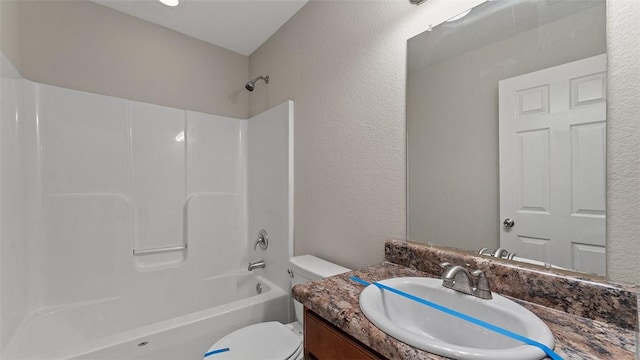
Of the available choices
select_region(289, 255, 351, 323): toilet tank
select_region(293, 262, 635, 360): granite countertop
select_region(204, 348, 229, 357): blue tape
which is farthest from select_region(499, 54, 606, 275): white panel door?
select_region(204, 348, 229, 357): blue tape

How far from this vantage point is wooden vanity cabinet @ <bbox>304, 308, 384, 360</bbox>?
656mm

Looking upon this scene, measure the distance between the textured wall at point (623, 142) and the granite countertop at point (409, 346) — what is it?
0.56 feet

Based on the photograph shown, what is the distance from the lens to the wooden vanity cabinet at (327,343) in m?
0.66

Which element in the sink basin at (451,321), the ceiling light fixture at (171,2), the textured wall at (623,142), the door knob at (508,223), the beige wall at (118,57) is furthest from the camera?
the ceiling light fixture at (171,2)

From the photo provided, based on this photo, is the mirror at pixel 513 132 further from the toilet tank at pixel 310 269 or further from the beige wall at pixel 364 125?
the toilet tank at pixel 310 269

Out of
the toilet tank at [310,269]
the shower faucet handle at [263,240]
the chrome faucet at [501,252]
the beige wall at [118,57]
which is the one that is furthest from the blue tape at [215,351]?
the beige wall at [118,57]

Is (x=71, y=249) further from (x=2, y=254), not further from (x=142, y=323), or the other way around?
(x=142, y=323)

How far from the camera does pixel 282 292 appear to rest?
1.74 m

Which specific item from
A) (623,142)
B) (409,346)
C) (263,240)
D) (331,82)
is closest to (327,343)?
(409,346)

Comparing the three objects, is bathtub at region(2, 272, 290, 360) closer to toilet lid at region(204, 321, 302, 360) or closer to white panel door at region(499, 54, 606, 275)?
toilet lid at region(204, 321, 302, 360)

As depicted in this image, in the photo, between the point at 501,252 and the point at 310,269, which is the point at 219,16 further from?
the point at 501,252

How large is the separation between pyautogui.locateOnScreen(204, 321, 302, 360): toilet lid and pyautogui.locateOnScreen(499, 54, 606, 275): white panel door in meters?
1.05

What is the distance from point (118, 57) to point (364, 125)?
1922 mm

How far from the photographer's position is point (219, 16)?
74.5 inches
